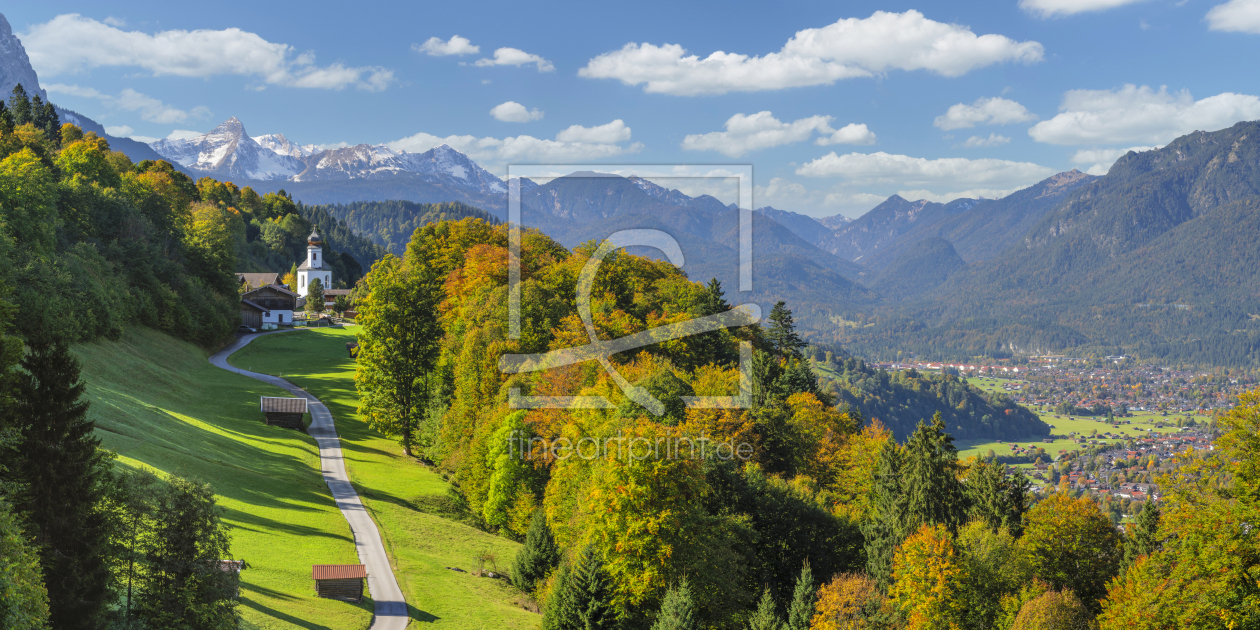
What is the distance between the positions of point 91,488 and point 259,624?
7.01 metres

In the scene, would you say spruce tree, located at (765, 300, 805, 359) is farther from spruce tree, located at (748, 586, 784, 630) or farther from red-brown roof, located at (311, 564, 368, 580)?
red-brown roof, located at (311, 564, 368, 580)

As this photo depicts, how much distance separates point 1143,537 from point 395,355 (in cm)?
4545

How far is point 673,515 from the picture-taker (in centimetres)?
3109

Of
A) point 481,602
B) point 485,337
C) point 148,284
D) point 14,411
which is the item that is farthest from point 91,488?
point 148,284

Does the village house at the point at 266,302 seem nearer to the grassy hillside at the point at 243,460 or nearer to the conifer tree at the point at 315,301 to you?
the conifer tree at the point at 315,301

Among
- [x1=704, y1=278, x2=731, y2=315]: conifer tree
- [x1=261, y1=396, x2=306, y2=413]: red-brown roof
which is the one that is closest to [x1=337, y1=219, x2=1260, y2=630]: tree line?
[x1=704, y1=278, x2=731, y2=315]: conifer tree

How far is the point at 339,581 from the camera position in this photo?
28.9m

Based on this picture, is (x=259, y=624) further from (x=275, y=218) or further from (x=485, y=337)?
(x=275, y=218)

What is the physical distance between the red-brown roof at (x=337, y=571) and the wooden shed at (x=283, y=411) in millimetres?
24595

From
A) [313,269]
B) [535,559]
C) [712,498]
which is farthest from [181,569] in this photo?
[313,269]

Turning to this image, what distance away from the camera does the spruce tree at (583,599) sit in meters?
28.8

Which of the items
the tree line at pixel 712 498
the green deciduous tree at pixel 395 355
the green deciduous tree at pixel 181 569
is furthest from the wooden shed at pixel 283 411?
the green deciduous tree at pixel 181 569

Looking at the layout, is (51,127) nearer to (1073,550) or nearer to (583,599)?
(583,599)

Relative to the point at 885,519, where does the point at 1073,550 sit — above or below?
below
